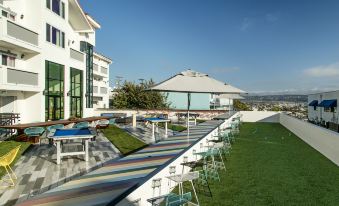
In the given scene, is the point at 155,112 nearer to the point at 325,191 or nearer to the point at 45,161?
the point at 45,161

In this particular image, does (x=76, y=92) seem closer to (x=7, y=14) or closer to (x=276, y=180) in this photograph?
(x=7, y=14)

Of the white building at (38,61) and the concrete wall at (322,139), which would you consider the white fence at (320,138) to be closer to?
the concrete wall at (322,139)

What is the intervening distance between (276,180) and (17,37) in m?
14.3

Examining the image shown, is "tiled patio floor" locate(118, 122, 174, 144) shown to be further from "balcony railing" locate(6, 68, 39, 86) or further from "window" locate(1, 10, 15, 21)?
"window" locate(1, 10, 15, 21)

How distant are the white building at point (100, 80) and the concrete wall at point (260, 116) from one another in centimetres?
2032

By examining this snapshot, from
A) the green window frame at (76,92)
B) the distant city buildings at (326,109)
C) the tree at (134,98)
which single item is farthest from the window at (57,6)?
the distant city buildings at (326,109)

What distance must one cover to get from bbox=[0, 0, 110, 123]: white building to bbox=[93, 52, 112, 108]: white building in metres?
17.3

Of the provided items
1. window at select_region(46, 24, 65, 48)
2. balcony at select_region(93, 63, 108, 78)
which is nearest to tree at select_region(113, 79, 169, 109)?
balcony at select_region(93, 63, 108, 78)

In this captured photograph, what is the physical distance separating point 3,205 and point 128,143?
839cm

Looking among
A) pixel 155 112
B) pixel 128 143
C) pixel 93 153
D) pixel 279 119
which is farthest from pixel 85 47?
pixel 279 119

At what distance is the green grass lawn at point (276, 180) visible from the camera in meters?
6.59

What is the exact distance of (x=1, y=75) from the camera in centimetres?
1366

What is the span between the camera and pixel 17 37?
49.0ft

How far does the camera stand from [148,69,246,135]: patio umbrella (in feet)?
29.7
